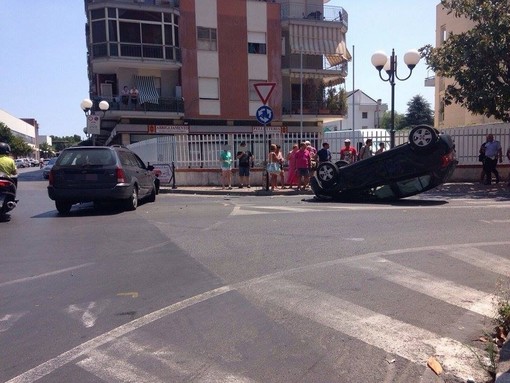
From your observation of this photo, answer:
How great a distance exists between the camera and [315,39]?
35.9 metres

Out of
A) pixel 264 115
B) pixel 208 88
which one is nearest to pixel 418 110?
pixel 208 88

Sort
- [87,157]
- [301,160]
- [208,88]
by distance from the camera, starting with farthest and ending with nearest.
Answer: [208,88]
[301,160]
[87,157]

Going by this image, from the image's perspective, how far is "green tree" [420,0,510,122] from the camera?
16873 mm

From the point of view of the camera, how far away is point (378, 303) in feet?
17.3

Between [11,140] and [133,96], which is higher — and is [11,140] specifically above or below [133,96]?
below

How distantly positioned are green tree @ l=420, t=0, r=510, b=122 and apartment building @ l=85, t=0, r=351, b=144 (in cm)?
1669

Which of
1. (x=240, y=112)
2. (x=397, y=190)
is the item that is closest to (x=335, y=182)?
(x=397, y=190)

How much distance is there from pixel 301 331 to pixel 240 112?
3120cm

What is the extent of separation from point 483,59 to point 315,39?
20.0 m

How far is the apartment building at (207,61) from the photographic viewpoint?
31922 mm

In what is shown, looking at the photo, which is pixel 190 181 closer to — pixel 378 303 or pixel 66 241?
pixel 66 241

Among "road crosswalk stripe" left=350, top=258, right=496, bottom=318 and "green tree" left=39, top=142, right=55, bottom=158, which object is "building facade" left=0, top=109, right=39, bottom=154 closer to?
"green tree" left=39, top=142, right=55, bottom=158

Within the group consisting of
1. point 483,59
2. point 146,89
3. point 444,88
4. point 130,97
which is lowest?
point 483,59

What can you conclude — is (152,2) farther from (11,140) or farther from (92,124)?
(11,140)
